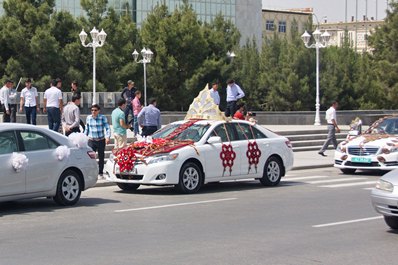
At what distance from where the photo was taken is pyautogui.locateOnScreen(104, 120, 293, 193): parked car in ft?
55.8

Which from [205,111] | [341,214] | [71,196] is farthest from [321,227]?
[205,111]

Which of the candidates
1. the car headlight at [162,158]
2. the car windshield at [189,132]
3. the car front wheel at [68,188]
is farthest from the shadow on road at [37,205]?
the car windshield at [189,132]

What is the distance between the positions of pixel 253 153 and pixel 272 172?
2.73ft

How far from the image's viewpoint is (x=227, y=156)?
18.1 meters

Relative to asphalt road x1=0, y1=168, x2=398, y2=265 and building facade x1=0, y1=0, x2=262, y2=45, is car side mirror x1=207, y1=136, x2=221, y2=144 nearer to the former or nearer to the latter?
asphalt road x1=0, y1=168, x2=398, y2=265

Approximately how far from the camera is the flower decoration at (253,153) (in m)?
18.5

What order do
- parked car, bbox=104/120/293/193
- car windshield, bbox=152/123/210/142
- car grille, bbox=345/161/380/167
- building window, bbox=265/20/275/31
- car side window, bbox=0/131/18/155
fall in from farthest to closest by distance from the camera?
building window, bbox=265/20/275/31, car grille, bbox=345/161/380/167, car windshield, bbox=152/123/210/142, parked car, bbox=104/120/293/193, car side window, bbox=0/131/18/155

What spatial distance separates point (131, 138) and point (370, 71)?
33417 millimetres

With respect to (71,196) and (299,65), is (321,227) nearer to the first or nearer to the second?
(71,196)

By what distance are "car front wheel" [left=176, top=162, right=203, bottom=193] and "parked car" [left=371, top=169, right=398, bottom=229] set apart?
19.6 ft

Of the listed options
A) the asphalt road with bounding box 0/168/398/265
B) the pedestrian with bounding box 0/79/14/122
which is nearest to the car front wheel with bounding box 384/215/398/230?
the asphalt road with bounding box 0/168/398/265

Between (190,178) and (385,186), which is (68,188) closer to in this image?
(190,178)

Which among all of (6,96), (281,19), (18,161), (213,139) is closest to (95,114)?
(213,139)

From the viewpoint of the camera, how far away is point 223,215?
13.9m
